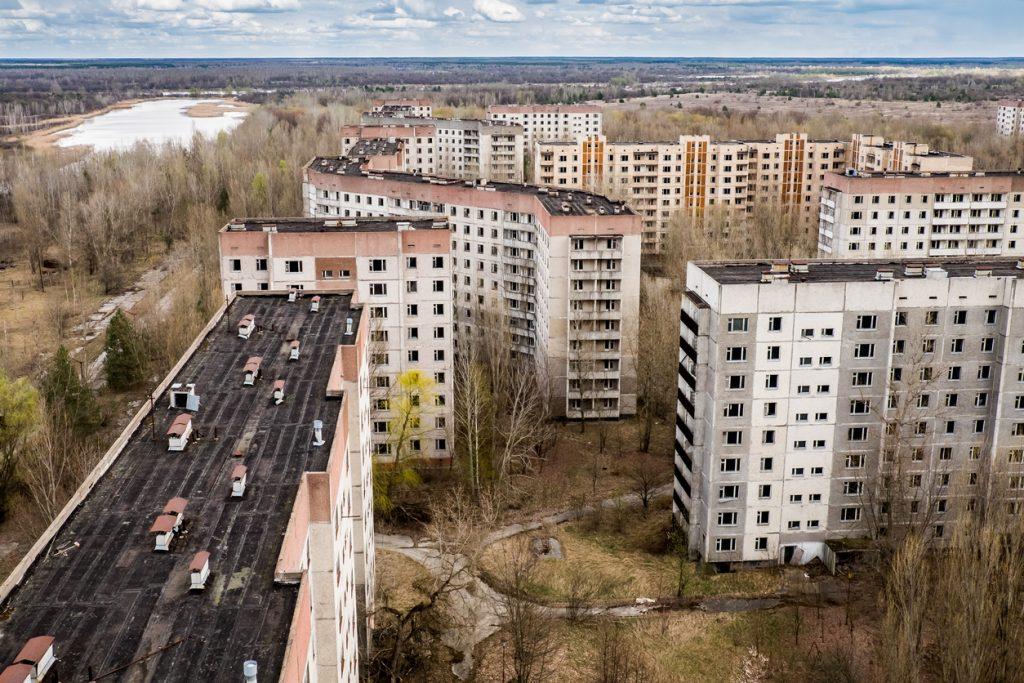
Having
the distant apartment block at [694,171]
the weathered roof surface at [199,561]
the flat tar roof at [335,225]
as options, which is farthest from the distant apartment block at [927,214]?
the weathered roof surface at [199,561]

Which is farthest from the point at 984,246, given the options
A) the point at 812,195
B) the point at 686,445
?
the point at 686,445

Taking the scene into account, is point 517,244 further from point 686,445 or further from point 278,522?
point 278,522

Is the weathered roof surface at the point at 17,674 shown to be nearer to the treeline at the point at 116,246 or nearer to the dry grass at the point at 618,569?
the dry grass at the point at 618,569

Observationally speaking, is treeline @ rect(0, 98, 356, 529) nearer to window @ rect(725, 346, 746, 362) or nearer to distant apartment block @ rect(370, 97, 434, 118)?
distant apartment block @ rect(370, 97, 434, 118)

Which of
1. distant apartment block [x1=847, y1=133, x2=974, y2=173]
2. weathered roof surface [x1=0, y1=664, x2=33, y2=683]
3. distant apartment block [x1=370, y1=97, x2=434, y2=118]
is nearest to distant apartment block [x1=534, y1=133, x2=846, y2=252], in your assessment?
distant apartment block [x1=847, y1=133, x2=974, y2=173]

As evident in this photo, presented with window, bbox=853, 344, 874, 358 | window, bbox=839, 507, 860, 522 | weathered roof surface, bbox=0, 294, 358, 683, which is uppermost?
weathered roof surface, bbox=0, 294, 358, 683
